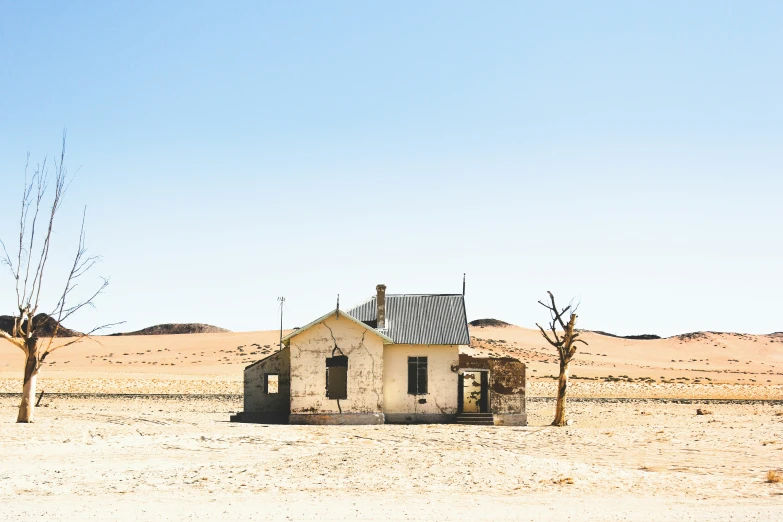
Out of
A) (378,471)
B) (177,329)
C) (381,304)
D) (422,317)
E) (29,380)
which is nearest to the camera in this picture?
(378,471)

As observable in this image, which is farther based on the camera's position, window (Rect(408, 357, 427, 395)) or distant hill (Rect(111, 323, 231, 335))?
distant hill (Rect(111, 323, 231, 335))

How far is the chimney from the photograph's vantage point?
104ft

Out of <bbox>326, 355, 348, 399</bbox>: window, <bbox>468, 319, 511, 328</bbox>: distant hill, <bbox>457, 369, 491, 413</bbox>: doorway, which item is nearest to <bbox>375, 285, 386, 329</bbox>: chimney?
<bbox>326, 355, 348, 399</bbox>: window

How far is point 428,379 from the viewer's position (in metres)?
30.3

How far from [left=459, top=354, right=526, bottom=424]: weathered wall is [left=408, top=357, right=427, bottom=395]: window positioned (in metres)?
1.45

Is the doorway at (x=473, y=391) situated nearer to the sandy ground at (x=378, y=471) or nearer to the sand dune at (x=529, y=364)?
the sand dune at (x=529, y=364)

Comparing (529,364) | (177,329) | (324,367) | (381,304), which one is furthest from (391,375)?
(177,329)

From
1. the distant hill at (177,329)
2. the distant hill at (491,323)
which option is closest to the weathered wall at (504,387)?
the distant hill at (491,323)

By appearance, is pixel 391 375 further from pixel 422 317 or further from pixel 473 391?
pixel 473 391

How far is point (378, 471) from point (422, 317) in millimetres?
14817

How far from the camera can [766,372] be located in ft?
310

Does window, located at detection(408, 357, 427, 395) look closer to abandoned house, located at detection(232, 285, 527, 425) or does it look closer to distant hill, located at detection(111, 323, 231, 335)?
abandoned house, located at detection(232, 285, 527, 425)

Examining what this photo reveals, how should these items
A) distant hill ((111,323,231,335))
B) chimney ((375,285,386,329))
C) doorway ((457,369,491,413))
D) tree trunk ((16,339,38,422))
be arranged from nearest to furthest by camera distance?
tree trunk ((16,339,38,422)) → doorway ((457,369,491,413)) → chimney ((375,285,386,329)) → distant hill ((111,323,231,335))

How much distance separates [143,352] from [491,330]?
61588 mm
